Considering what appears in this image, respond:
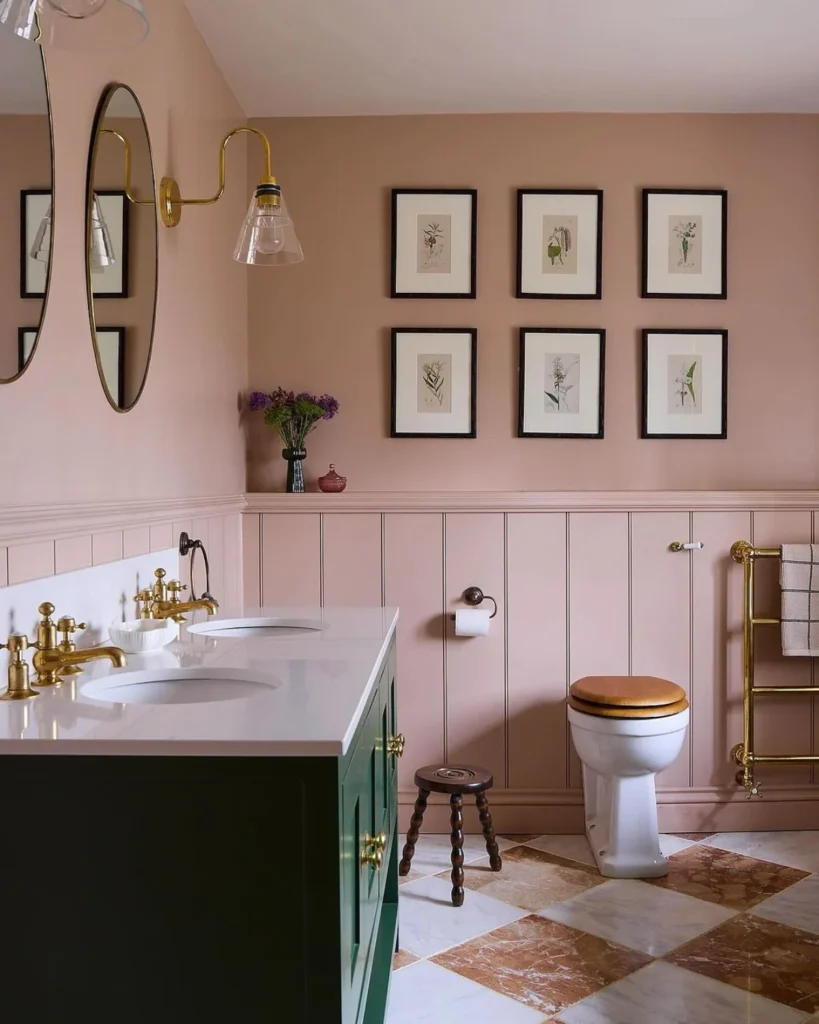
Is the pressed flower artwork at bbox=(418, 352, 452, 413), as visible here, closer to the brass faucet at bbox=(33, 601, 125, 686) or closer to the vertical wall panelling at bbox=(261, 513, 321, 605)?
the vertical wall panelling at bbox=(261, 513, 321, 605)

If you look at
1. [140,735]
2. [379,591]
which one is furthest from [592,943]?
[140,735]

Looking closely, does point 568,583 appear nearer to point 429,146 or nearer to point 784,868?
point 784,868

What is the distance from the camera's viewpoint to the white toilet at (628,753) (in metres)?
2.82

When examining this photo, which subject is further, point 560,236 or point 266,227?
point 560,236

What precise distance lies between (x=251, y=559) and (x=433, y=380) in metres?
0.86

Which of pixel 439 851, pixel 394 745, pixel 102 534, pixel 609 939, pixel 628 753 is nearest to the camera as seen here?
pixel 102 534

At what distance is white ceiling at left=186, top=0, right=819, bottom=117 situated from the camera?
2648 mm

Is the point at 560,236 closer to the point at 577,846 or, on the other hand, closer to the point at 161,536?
the point at 161,536

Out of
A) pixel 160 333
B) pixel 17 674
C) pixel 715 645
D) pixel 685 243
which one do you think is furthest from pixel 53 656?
pixel 685 243

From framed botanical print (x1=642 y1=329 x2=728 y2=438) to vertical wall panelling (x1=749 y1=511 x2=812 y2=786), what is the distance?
0.41m

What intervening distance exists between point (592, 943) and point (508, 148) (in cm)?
247

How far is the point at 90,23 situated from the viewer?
1132mm

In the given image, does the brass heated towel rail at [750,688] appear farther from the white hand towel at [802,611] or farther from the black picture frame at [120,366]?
the black picture frame at [120,366]

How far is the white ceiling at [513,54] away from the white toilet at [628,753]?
186 cm
